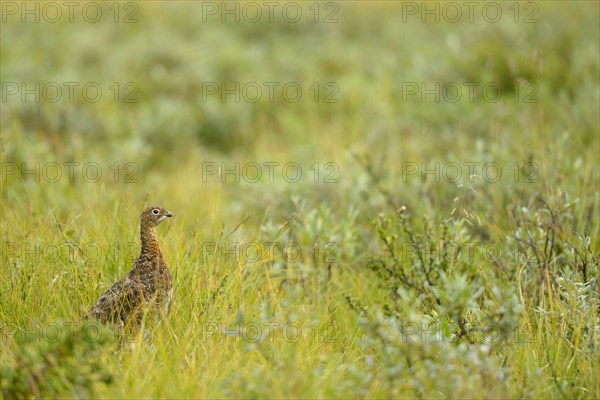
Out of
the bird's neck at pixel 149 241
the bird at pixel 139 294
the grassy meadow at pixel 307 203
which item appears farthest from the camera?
the bird's neck at pixel 149 241

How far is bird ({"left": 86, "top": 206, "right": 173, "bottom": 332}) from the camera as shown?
3801 millimetres

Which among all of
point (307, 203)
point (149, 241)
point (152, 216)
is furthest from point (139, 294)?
point (307, 203)

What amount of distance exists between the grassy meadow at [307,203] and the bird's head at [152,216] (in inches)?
9.0

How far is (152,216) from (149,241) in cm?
16

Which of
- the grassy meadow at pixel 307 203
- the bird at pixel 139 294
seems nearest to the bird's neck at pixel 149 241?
the bird at pixel 139 294

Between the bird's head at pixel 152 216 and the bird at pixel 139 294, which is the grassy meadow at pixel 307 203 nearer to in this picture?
the bird at pixel 139 294

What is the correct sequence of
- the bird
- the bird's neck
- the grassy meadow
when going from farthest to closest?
1. the bird's neck
2. the bird
3. the grassy meadow

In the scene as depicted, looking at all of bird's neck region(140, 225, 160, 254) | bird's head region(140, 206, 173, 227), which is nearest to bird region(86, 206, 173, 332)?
bird's neck region(140, 225, 160, 254)

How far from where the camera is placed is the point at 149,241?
420 centimetres

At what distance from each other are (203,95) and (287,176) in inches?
158

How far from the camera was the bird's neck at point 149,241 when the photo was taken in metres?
4.16

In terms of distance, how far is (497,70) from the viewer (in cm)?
948

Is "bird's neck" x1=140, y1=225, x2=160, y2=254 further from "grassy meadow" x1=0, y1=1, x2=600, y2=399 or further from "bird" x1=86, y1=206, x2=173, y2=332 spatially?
"grassy meadow" x1=0, y1=1, x2=600, y2=399

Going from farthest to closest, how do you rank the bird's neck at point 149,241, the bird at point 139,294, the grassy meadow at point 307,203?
1. the bird's neck at point 149,241
2. the bird at point 139,294
3. the grassy meadow at point 307,203
